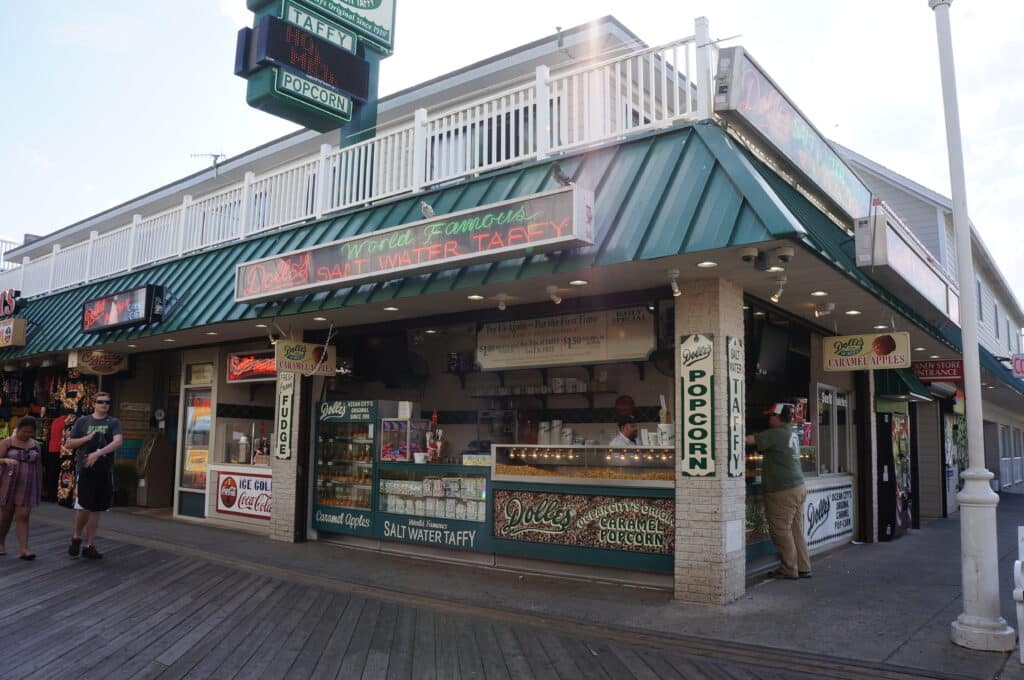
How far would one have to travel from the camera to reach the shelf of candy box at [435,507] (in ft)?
30.8

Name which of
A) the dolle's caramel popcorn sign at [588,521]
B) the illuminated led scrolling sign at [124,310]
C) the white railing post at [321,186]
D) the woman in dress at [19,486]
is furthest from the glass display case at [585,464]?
the illuminated led scrolling sign at [124,310]

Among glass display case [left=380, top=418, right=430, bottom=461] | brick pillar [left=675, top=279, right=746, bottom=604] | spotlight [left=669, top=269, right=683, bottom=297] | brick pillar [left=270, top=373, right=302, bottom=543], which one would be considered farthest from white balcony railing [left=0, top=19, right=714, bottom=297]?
glass display case [left=380, top=418, right=430, bottom=461]

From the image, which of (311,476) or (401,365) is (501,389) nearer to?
(401,365)

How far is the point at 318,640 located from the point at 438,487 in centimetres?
369

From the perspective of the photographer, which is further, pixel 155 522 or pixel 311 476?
pixel 155 522

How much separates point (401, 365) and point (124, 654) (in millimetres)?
6769

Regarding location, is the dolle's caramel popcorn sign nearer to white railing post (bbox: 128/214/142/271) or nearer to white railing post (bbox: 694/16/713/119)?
white railing post (bbox: 694/16/713/119)

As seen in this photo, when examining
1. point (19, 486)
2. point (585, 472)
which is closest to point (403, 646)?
point (585, 472)

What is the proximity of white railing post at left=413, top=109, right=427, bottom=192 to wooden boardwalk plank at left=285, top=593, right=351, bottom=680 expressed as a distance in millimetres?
4789

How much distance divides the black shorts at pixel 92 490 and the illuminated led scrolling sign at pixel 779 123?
8.18 metres

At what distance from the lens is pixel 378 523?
33.8ft

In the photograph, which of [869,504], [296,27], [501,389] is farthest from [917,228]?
[296,27]

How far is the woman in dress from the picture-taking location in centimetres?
930

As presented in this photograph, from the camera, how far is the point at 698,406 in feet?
24.6
